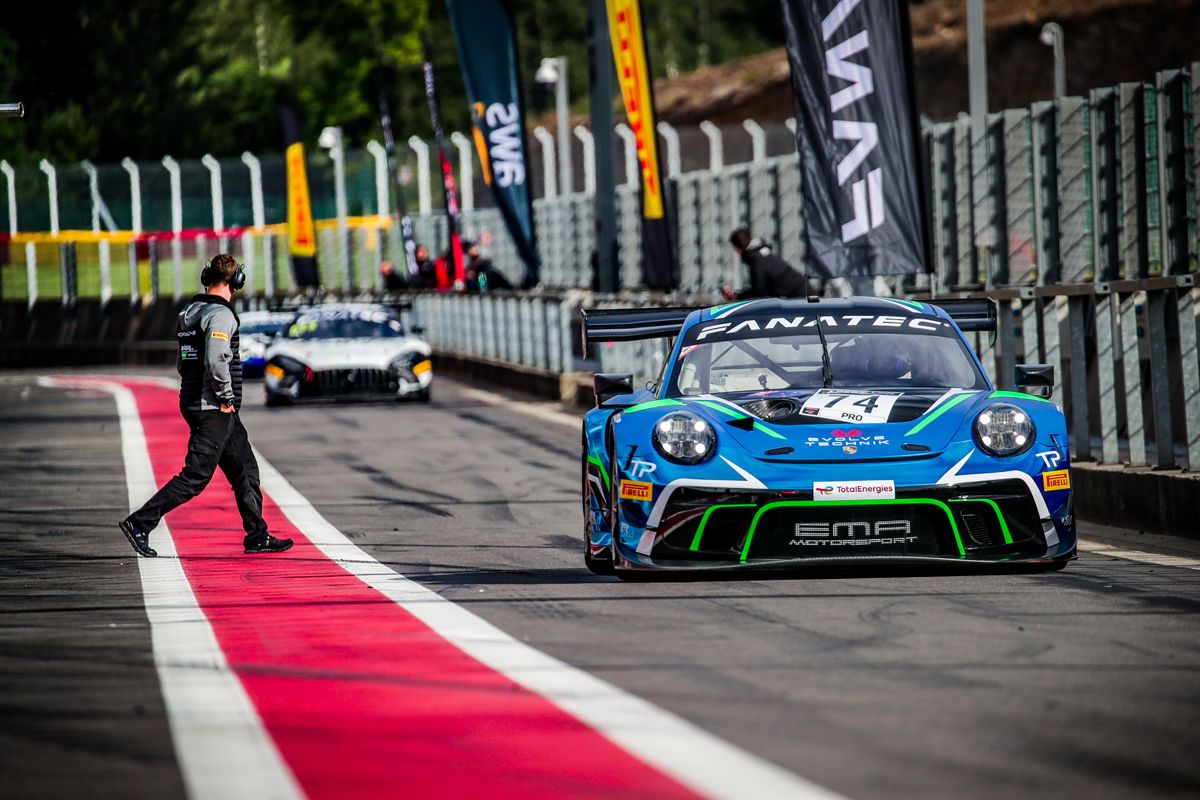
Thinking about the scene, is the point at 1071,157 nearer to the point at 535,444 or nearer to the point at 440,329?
the point at 535,444

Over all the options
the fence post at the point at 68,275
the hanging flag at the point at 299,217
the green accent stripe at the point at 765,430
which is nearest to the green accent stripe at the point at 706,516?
the green accent stripe at the point at 765,430

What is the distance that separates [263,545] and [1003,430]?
4360 mm

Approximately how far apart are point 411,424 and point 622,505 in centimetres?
1468

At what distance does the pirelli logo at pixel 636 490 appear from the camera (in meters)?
9.44

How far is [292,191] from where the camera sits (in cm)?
5075

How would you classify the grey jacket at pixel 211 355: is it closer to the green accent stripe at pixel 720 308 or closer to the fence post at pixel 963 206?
the green accent stripe at pixel 720 308

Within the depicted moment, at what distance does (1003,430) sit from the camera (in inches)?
372

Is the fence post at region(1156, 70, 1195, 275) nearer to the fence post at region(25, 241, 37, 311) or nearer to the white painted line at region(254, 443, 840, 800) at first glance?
the white painted line at region(254, 443, 840, 800)

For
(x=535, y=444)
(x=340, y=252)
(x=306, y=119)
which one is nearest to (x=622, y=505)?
(x=535, y=444)

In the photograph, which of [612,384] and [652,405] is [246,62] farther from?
[652,405]

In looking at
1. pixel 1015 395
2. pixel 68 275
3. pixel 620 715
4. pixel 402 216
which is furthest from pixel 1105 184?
pixel 68 275

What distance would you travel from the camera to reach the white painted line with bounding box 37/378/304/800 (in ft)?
18.0

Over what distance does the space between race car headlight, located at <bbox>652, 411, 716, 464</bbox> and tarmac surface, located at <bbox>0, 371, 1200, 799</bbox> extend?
576 millimetres

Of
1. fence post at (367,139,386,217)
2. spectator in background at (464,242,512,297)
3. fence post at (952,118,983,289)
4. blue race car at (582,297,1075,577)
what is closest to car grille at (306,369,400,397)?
spectator in background at (464,242,512,297)
